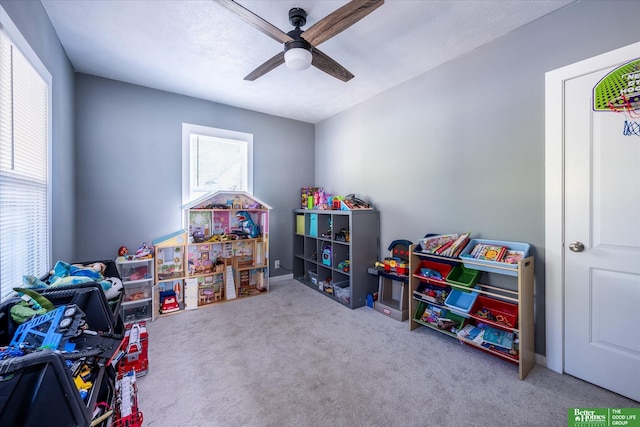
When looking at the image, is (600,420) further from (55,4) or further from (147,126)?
(147,126)

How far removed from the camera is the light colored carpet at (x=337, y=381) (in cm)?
153

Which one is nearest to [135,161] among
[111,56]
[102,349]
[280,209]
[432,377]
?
[111,56]

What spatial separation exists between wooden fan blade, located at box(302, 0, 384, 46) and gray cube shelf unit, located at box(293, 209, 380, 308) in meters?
1.87

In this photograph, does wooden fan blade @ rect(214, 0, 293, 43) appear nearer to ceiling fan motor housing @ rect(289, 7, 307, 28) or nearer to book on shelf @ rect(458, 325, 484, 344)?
ceiling fan motor housing @ rect(289, 7, 307, 28)

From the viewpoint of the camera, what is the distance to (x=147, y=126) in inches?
125

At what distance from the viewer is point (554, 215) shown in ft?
6.33

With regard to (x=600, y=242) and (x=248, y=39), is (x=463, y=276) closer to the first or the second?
(x=600, y=242)

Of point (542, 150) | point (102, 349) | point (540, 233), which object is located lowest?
point (102, 349)

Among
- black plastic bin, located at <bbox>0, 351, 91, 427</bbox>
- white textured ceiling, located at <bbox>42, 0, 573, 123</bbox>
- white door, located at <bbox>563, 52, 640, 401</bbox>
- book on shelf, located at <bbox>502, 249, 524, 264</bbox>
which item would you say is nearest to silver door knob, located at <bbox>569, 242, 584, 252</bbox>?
white door, located at <bbox>563, 52, 640, 401</bbox>

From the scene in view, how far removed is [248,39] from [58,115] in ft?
5.95

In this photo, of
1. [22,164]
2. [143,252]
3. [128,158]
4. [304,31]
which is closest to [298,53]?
[304,31]

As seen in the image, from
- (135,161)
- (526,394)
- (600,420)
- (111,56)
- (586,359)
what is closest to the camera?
(600,420)

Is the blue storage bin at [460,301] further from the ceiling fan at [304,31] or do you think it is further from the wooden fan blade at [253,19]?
the wooden fan blade at [253,19]

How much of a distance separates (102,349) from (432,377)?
2.03 m
